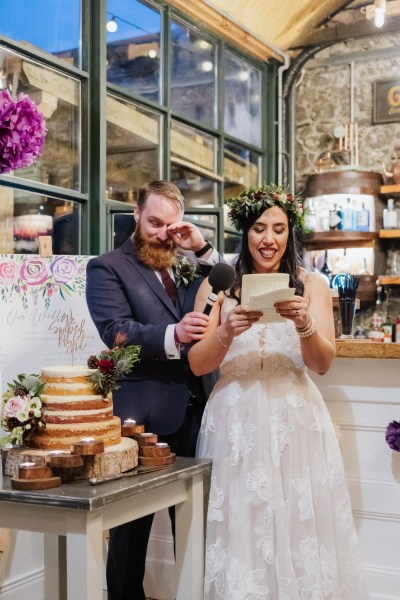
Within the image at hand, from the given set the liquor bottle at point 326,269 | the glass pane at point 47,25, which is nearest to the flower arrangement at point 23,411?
the glass pane at point 47,25

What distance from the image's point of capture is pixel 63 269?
3439 millimetres

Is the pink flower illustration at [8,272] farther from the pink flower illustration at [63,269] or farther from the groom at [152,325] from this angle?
the groom at [152,325]

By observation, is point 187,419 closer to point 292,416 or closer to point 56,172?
point 292,416

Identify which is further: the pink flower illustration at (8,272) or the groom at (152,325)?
the pink flower illustration at (8,272)

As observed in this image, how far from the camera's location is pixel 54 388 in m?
2.13

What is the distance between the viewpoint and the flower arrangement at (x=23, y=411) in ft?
6.86

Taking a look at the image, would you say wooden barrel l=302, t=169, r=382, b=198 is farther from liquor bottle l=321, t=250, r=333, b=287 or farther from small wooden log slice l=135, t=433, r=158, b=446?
small wooden log slice l=135, t=433, r=158, b=446

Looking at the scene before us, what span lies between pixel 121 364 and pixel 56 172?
9.53ft

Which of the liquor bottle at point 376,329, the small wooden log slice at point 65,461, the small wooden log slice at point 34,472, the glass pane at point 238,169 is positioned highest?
the glass pane at point 238,169

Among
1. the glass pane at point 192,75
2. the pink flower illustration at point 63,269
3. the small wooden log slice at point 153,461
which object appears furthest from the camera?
the glass pane at point 192,75

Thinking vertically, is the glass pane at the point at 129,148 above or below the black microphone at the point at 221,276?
above

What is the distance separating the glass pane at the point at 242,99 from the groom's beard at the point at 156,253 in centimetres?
432

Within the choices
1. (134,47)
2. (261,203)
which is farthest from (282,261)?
(134,47)

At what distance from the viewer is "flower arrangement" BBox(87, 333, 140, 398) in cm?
215
